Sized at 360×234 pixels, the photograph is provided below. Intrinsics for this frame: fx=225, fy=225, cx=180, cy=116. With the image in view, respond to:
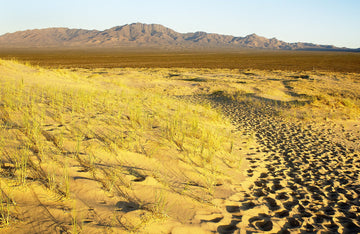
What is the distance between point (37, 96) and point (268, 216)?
18.8 ft

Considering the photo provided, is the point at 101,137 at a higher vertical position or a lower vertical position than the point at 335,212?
higher

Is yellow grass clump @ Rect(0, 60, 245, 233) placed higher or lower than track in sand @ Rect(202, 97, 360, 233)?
higher

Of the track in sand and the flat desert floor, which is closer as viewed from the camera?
the flat desert floor

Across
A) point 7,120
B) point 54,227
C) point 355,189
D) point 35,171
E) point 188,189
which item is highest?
point 7,120

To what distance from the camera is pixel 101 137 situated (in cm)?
403

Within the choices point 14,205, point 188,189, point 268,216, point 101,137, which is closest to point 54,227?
point 14,205

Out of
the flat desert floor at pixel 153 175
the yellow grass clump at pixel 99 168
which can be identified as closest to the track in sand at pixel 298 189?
the flat desert floor at pixel 153 175

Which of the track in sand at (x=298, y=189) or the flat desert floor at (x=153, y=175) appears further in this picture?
the track in sand at (x=298, y=189)

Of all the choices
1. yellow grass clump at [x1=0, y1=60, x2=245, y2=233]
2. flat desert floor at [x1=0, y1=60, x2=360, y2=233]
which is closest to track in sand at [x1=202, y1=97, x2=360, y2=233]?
flat desert floor at [x1=0, y1=60, x2=360, y2=233]

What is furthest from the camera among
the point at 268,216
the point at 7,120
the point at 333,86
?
the point at 333,86

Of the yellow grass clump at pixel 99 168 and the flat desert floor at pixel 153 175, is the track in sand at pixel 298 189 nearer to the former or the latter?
the flat desert floor at pixel 153 175

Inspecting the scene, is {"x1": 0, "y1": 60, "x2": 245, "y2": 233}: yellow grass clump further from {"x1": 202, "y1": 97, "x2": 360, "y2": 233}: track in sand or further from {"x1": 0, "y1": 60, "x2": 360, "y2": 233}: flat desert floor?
{"x1": 202, "y1": 97, "x2": 360, "y2": 233}: track in sand

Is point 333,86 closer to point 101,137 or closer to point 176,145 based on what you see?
point 176,145

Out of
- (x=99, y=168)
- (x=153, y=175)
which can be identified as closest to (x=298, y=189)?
(x=153, y=175)
